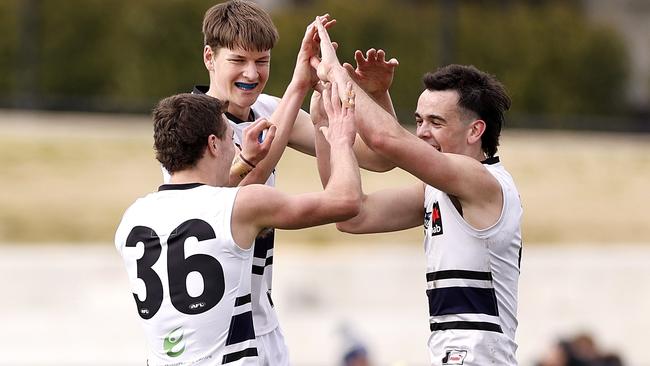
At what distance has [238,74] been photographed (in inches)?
253

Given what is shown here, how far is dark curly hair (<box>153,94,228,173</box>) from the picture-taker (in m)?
5.54

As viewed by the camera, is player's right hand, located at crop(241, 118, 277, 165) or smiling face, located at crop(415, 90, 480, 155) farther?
smiling face, located at crop(415, 90, 480, 155)

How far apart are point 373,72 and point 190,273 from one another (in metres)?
1.61

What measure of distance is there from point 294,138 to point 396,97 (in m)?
22.6

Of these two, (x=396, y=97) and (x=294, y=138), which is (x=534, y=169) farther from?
(x=294, y=138)

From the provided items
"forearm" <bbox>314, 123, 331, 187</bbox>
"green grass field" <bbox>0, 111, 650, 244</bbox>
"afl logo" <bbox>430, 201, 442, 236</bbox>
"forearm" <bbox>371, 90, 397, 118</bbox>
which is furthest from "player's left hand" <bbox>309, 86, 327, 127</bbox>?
"green grass field" <bbox>0, 111, 650, 244</bbox>

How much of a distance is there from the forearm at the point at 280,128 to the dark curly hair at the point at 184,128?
73 cm

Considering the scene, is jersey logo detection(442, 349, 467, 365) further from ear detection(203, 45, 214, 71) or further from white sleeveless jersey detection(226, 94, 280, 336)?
ear detection(203, 45, 214, 71)

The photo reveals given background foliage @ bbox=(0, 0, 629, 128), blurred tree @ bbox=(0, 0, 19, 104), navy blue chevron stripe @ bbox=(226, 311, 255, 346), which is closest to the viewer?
navy blue chevron stripe @ bbox=(226, 311, 255, 346)

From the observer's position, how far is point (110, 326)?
56.5 ft

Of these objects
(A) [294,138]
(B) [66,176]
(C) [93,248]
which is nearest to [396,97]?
(B) [66,176]

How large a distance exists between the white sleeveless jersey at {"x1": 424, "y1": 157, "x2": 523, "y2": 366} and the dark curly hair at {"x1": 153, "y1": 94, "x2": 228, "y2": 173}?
1.24m

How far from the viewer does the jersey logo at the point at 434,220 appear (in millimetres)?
6207

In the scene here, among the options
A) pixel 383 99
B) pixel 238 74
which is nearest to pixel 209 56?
pixel 238 74
